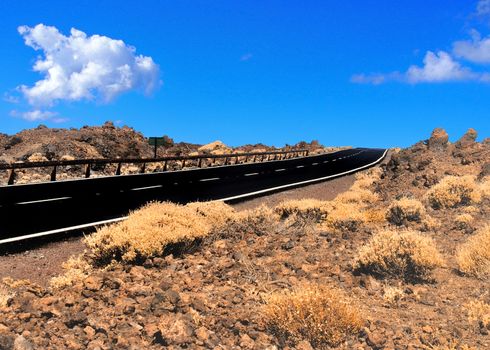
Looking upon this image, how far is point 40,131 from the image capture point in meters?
41.0

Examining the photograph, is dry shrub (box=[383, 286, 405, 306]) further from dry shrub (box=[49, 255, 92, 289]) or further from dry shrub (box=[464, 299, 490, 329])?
dry shrub (box=[49, 255, 92, 289])

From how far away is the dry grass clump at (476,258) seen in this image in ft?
27.5

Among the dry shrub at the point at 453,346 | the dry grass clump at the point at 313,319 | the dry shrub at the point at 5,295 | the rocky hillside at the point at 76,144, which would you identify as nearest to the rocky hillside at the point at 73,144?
the rocky hillside at the point at 76,144

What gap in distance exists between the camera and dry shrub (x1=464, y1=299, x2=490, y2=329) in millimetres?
6376

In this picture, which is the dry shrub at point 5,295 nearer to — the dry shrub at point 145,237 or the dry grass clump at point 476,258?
the dry shrub at point 145,237

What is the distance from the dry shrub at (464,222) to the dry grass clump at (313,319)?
653cm

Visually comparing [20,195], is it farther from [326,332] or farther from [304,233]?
[326,332]

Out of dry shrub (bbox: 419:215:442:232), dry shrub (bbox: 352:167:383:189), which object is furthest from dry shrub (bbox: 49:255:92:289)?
dry shrub (bbox: 352:167:383:189)

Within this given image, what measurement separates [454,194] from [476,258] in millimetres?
6057

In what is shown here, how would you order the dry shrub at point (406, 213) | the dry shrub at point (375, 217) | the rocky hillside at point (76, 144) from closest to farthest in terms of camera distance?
the dry shrub at point (406, 213) < the dry shrub at point (375, 217) < the rocky hillside at point (76, 144)

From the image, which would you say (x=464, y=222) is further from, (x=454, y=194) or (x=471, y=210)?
(x=454, y=194)

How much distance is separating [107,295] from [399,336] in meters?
4.40

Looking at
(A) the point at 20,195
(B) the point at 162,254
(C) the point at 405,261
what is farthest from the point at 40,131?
(C) the point at 405,261

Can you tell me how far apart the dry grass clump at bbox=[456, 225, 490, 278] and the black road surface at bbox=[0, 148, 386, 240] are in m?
9.88
